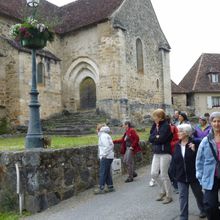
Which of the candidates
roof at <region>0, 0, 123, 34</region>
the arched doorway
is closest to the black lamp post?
roof at <region>0, 0, 123, 34</region>

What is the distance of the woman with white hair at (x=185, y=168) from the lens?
5758mm

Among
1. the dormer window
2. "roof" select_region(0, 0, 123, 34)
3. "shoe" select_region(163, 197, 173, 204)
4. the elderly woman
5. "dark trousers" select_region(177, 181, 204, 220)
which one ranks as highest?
"roof" select_region(0, 0, 123, 34)

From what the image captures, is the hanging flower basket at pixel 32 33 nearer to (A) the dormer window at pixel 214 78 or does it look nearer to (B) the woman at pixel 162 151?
(B) the woman at pixel 162 151

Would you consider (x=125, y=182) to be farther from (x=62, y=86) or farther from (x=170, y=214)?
(x=62, y=86)

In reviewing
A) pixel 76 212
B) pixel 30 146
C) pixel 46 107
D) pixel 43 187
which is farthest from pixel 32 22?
pixel 46 107

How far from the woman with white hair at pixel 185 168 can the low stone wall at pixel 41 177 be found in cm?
329

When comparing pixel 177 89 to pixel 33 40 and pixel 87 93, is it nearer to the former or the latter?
pixel 87 93

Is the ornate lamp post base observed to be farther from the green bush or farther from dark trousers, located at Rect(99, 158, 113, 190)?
the green bush

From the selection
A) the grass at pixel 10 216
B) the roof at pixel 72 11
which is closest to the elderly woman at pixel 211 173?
the grass at pixel 10 216

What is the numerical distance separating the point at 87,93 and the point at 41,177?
17453 mm

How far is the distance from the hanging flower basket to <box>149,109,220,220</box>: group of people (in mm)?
3928

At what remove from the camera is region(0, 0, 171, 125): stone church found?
20.6 m

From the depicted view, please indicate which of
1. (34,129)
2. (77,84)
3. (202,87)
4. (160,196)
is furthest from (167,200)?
(202,87)

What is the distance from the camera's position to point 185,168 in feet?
19.0
